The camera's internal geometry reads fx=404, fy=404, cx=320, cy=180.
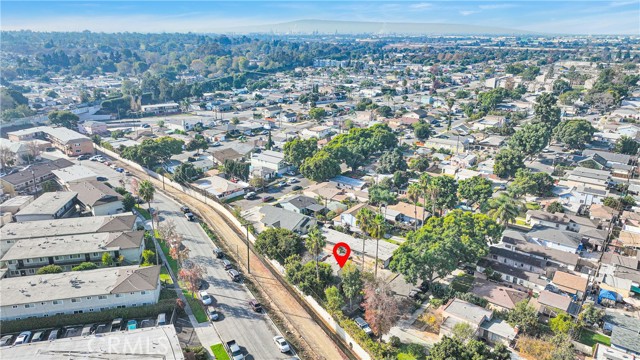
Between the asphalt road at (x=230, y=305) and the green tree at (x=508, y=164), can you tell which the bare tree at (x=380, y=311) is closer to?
the asphalt road at (x=230, y=305)

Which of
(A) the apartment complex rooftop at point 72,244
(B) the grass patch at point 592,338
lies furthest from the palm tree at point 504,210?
(A) the apartment complex rooftop at point 72,244

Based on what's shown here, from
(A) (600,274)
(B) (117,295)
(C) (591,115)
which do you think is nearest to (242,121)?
(B) (117,295)

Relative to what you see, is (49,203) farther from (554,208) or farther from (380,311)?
(554,208)

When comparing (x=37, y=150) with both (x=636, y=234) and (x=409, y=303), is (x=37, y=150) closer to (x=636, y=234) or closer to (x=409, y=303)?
(x=409, y=303)

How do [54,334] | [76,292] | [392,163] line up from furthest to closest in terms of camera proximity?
[392,163], [76,292], [54,334]

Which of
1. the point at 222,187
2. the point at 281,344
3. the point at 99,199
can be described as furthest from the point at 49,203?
the point at 281,344

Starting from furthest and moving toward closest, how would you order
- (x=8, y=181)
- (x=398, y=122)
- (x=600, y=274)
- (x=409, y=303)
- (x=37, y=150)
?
1. (x=398, y=122)
2. (x=37, y=150)
3. (x=8, y=181)
4. (x=600, y=274)
5. (x=409, y=303)
